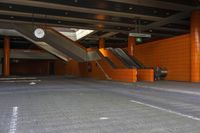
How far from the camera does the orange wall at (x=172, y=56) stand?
66.7 ft

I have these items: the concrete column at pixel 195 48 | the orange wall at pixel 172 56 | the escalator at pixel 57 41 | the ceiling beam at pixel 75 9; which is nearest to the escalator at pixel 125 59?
the orange wall at pixel 172 56

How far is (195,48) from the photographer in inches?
741

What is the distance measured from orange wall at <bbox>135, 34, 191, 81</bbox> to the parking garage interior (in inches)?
3.1

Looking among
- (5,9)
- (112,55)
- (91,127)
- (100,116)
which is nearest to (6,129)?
(91,127)

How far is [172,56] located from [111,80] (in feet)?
18.7

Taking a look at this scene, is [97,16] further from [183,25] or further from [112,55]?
[183,25]

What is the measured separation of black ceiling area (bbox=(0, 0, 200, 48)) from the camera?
56.6 ft

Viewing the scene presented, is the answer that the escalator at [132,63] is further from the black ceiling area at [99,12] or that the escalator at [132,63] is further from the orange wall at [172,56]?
the black ceiling area at [99,12]

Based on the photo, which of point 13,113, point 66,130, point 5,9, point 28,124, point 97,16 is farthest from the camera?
point 97,16

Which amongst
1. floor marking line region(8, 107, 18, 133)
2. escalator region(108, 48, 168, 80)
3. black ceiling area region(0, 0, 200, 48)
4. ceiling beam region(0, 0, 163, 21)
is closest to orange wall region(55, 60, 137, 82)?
escalator region(108, 48, 168, 80)

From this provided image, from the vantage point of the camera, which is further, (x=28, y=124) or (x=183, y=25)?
(x=183, y=25)

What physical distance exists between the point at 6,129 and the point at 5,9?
15991 millimetres

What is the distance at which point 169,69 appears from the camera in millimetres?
22297

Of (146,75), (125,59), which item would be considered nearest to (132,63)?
(125,59)
